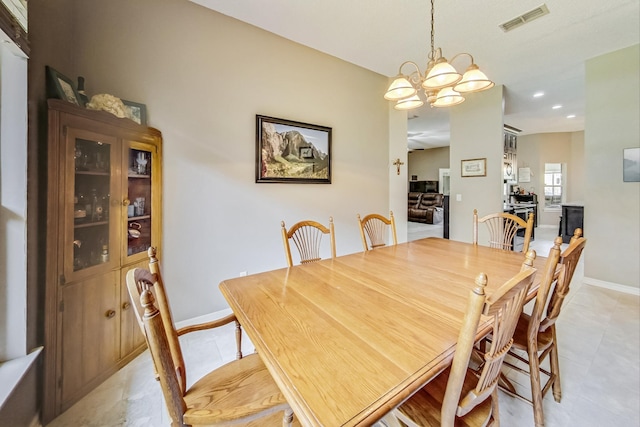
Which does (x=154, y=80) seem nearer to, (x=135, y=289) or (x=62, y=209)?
(x=62, y=209)

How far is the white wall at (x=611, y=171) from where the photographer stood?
305 cm

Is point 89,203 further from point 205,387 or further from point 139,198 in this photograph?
point 205,387

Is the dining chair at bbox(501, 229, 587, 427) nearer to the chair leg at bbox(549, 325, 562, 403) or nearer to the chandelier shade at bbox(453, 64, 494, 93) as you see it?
the chair leg at bbox(549, 325, 562, 403)

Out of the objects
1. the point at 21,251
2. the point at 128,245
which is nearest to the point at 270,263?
the point at 128,245

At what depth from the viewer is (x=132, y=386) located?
165cm

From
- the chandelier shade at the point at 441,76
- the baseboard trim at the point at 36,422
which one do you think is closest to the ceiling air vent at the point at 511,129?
the chandelier shade at the point at 441,76

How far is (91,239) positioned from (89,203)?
0.75ft

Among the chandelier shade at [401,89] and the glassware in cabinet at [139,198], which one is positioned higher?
the chandelier shade at [401,89]

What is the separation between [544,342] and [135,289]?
1947mm

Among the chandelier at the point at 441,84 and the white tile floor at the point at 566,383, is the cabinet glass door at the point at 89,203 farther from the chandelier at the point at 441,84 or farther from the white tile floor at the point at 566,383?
the chandelier at the point at 441,84

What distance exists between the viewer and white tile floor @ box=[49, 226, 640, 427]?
1.41m

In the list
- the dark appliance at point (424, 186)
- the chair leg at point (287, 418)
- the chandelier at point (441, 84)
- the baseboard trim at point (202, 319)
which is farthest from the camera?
the dark appliance at point (424, 186)

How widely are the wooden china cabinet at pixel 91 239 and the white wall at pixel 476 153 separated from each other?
173 inches

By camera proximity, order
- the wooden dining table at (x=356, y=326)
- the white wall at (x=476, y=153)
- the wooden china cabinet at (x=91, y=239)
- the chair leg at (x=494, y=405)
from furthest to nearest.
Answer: the white wall at (x=476, y=153), the wooden china cabinet at (x=91, y=239), the chair leg at (x=494, y=405), the wooden dining table at (x=356, y=326)
